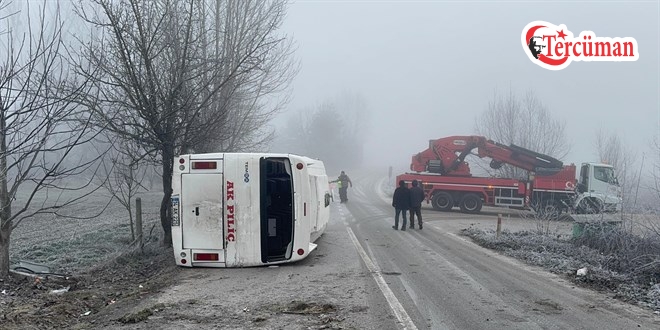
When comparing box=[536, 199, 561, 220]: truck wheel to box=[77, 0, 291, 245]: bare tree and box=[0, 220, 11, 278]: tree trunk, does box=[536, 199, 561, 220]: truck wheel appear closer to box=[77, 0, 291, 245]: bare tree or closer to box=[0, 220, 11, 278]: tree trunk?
box=[77, 0, 291, 245]: bare tree

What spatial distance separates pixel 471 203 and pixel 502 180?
1.78 m

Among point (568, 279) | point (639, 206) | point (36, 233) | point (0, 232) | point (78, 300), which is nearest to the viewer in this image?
point (78, 300)

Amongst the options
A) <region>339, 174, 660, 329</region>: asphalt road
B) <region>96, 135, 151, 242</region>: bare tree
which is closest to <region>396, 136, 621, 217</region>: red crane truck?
<region>339, 174, 660, 329</region>: asphalt road

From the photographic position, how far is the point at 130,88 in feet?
39.9

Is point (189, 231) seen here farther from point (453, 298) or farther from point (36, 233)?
point (36, 233)

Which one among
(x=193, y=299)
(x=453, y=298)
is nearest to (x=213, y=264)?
(x=193, y=299)

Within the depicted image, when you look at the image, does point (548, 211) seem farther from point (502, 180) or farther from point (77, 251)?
point (77, 251)

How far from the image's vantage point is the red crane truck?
82.0 ft

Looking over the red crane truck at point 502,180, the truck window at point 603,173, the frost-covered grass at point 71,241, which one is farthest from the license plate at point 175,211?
the truck window at point 603,173

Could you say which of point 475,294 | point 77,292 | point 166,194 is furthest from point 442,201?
point 77,292

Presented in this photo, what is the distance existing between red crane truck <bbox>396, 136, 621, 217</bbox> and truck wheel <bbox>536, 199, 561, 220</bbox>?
0.07 meters

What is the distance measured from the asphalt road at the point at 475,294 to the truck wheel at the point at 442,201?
12545 millimetres

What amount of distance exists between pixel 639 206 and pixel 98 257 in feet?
39.9

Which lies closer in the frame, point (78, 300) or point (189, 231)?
point (78, 300)
